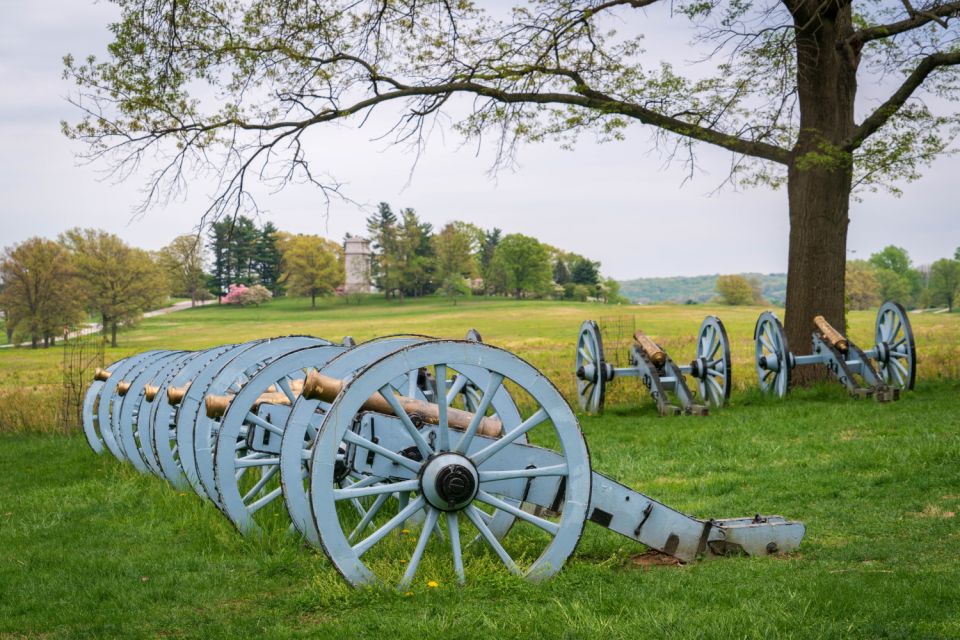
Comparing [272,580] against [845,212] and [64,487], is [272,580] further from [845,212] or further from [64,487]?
[845,212]

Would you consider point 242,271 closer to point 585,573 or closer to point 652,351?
point 652,351

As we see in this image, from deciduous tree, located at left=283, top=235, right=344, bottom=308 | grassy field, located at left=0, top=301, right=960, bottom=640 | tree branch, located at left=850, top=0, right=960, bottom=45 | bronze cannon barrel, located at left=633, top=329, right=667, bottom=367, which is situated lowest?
grassy field, located at left=0, top=301, right=960, bottom=640

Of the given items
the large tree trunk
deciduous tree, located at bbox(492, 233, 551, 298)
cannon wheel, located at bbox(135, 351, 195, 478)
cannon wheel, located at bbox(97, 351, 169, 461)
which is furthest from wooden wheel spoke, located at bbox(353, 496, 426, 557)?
deciduous tree, located at bbox(492, 233, 551, 298)

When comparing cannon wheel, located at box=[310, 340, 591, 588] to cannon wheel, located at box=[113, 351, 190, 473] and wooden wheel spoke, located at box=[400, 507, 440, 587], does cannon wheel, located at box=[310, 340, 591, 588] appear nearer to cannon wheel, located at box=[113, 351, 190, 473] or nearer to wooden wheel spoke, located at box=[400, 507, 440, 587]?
wooden wheel spoke, located at box=[400, 507, 440, 587]

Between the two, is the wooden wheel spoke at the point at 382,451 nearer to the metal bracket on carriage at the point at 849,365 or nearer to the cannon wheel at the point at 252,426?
the cannon wheel at the point at 252,426

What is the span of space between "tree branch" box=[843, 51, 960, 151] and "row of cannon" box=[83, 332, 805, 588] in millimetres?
13013

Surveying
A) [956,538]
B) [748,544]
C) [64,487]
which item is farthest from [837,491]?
[64,487]

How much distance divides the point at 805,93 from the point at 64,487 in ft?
46.5

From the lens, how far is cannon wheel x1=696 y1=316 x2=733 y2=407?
15.7 meters

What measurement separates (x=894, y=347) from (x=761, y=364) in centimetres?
219

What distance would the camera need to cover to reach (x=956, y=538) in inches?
262

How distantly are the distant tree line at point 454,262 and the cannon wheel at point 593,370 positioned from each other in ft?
70.8

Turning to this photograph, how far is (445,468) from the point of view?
5.25 metres

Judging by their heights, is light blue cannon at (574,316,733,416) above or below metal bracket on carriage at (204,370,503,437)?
below
